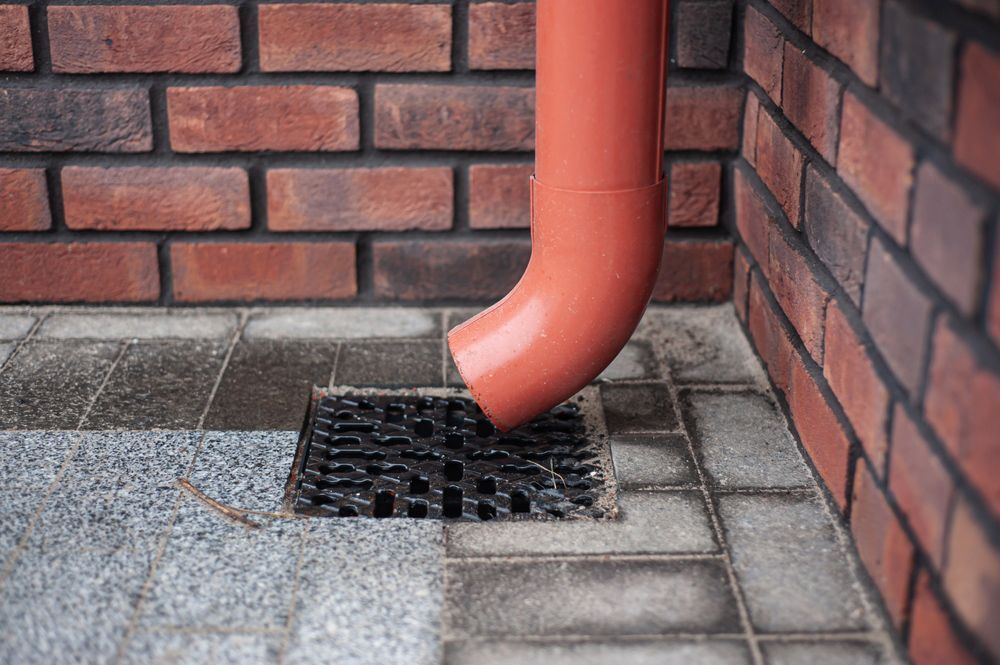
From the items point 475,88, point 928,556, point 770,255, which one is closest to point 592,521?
point 928,556

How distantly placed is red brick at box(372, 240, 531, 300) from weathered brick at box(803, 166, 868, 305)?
72 centimetres

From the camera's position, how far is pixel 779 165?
1996 millimetres

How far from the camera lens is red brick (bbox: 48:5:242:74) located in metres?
2.21

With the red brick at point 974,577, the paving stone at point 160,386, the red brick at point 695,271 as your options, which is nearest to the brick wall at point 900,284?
the red brick at point 974,577

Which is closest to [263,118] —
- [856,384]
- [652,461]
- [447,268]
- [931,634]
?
[447,268]

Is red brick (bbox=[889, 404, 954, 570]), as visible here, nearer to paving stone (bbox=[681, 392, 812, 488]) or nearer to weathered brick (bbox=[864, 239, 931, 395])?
weathered brick (bbox=[864, 239, 931, 395])

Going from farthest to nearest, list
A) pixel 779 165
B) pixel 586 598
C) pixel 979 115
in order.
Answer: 1. pixel 779 165
2. pixel 586 598
3. pixel 979 115

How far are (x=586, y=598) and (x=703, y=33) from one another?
1237mm

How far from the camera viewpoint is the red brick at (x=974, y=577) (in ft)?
3.71

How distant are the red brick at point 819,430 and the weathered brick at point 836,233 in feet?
0.64

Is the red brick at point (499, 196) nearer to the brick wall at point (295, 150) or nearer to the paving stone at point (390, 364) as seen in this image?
the brick wall at point (295, 150)

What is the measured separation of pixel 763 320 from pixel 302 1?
108 centimetres

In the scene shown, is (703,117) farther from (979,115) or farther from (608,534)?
(979,115)

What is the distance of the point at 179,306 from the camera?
7.95ft
